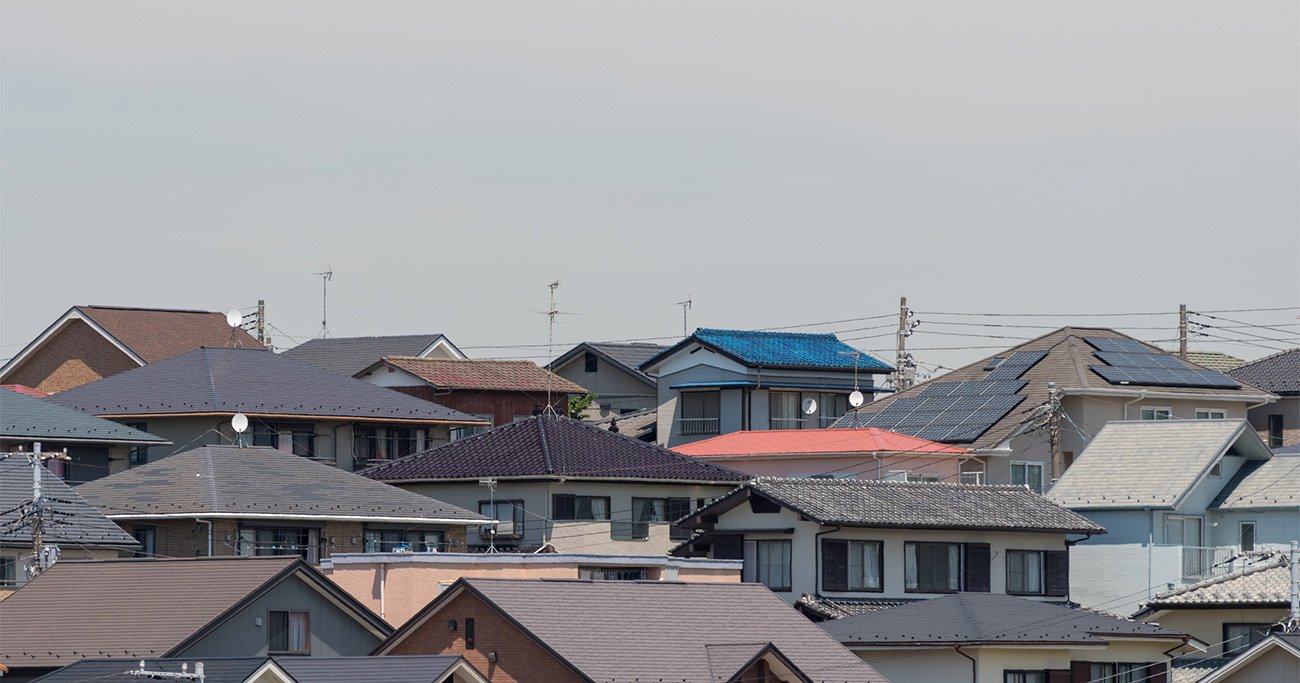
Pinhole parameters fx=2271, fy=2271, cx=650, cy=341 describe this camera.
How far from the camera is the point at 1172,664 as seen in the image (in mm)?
50969

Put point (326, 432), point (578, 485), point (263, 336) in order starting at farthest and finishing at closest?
1. point (263, 336)
2. point (326, 432)
3. point (578, 485)

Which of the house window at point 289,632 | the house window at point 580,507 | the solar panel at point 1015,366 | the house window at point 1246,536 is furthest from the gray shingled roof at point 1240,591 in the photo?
the house window at point 289,632

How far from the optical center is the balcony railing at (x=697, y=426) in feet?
249

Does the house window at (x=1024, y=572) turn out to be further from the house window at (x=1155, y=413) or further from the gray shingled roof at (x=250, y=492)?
the house window at (x=1155, y=413)

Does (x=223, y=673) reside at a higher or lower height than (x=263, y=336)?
lower

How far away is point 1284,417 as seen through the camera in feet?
254

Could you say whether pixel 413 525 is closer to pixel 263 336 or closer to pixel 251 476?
pixel 251 476

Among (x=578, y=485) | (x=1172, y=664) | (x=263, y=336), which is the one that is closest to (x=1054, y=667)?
(x=1172, y=664)

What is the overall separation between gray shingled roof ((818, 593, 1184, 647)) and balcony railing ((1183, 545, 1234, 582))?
9495 mm

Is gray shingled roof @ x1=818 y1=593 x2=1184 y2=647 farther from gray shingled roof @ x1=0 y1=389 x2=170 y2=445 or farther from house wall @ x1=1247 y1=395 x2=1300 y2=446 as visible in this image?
house wall @ x1=1247 y1=395 x2=1300 y2=446

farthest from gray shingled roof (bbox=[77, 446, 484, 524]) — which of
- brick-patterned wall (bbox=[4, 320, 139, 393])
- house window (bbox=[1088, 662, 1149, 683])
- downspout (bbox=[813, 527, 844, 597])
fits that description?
brick-patterned wall (bbox=[4, 320, 139, 393])

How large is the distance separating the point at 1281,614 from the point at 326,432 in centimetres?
2654

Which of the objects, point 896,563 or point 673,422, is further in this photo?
point 673,422

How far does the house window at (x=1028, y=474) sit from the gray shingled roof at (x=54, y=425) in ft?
79.7
